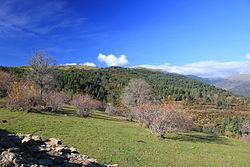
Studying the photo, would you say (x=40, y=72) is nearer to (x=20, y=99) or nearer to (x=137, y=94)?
(x=20, y=99)

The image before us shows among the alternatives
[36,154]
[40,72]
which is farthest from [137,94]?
[36,154]

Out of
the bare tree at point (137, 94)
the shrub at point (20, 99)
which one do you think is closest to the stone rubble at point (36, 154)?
the shrub at point (20, 99)

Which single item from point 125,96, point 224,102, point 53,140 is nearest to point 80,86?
point 125,96

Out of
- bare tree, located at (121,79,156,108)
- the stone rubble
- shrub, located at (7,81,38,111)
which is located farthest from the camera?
bare tree, located at (121,79,156,108)

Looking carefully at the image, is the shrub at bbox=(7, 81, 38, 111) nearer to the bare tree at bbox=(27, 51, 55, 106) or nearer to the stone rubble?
the bare tree at bbox=(27, 51, 55, 106)

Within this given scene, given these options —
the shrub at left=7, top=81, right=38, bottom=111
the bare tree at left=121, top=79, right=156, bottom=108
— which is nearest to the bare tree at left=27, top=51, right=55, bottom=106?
the shrub at left=7, top=81, right=38, bottom=111

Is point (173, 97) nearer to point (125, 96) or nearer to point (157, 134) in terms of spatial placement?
point (125, 96)

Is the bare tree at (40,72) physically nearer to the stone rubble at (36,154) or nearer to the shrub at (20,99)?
the shrub at (20,99)

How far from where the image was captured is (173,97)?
110 m

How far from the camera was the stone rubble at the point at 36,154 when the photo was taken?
193 inches

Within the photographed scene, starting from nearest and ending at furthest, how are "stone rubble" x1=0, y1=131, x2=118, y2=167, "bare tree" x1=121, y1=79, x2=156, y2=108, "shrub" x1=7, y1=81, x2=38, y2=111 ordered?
1. "stone rubble" x1=0, y1=131, x2=118, y2=167
2. "shrub" x1=7, y1=81, x2=38, y2=111
3. "bare tree" x1=121, y1=79, x2=156, y2=108

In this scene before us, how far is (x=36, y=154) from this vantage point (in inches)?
292

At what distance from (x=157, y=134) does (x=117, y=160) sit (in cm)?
1240

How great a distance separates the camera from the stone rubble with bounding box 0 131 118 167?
193 inches
